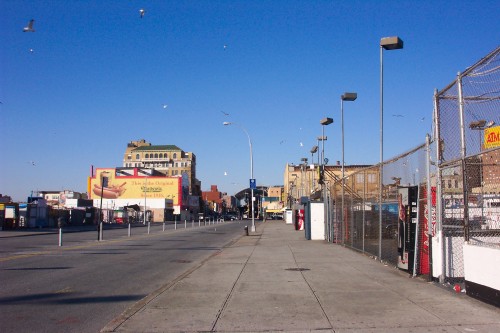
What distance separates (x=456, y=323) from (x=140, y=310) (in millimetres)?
4694

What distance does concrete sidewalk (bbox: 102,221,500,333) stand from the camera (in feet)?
23.3

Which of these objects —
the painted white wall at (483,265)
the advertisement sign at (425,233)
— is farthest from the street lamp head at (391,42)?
the painted white wall at (483,265)

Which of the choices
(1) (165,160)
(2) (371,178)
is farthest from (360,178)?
Answer: (1) (165,160)

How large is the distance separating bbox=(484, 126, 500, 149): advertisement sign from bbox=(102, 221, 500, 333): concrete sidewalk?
97.6 inches

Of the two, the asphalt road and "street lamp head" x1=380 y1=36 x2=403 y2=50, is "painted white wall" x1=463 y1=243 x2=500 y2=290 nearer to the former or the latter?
the asphalt road

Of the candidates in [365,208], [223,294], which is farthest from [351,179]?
[223,294]

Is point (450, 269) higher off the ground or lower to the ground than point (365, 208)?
lower

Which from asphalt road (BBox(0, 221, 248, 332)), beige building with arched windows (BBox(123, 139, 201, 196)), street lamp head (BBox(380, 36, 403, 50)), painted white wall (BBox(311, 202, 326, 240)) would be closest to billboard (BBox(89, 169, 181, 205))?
beige building with arched windows (BBox(123, 139, 201, 196))

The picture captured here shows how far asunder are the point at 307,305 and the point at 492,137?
12.9 ft

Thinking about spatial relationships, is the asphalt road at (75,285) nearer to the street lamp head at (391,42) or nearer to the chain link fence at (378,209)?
the chain link fence at (378,209)

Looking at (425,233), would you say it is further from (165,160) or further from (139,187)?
(165,160)

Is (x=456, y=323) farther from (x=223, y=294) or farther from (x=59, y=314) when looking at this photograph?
(x=59, y=314)

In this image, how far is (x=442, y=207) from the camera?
10.0 m

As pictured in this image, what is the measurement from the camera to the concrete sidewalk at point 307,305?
7090mm
